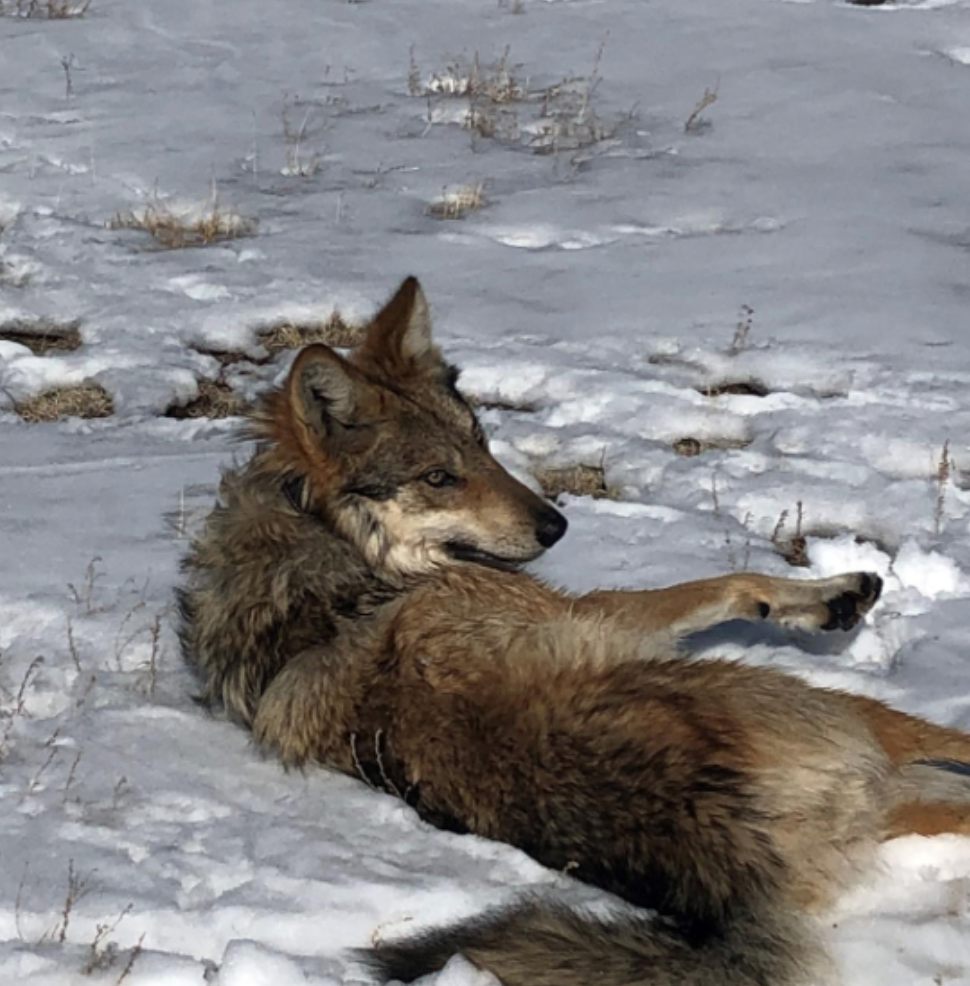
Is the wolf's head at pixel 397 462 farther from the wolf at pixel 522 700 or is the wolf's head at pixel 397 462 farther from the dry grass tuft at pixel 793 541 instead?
the dry grass tuft at pixel 793 541

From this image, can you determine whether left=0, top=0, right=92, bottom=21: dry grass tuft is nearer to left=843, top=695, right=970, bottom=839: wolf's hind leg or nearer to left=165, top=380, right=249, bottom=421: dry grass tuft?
left=165, top=380, right=249, bottom=421: dry grass tuft

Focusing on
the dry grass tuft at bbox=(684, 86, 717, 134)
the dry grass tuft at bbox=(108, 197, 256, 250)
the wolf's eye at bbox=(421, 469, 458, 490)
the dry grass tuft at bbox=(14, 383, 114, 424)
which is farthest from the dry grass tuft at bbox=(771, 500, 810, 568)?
the dry grass tuft at bbox=(684, 86, 717, 134)

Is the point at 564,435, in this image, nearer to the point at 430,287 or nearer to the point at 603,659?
the point at 430,287

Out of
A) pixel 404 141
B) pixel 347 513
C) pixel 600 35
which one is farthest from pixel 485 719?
pixel 600 35

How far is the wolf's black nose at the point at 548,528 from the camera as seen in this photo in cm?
543

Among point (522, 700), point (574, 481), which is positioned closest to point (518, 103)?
point (574, 481)

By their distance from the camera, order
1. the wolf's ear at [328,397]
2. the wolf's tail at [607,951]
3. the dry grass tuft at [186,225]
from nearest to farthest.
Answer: the wolf's tail at [607,951] < the wolf's ear at [328,397] < the dry grass tuft at [186,225]

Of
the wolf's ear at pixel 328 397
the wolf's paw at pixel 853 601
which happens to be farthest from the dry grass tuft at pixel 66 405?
the wolf's paw at pixel 853 601

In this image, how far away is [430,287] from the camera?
905 centimetres

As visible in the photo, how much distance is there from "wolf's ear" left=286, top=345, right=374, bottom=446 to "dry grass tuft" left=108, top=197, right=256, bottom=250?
4849 mm

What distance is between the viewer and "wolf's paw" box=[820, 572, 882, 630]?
18.4 ft

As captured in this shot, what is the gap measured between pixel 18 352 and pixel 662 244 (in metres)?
4.19

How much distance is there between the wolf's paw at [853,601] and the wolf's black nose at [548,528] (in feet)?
3.59

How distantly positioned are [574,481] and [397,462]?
1.81m
